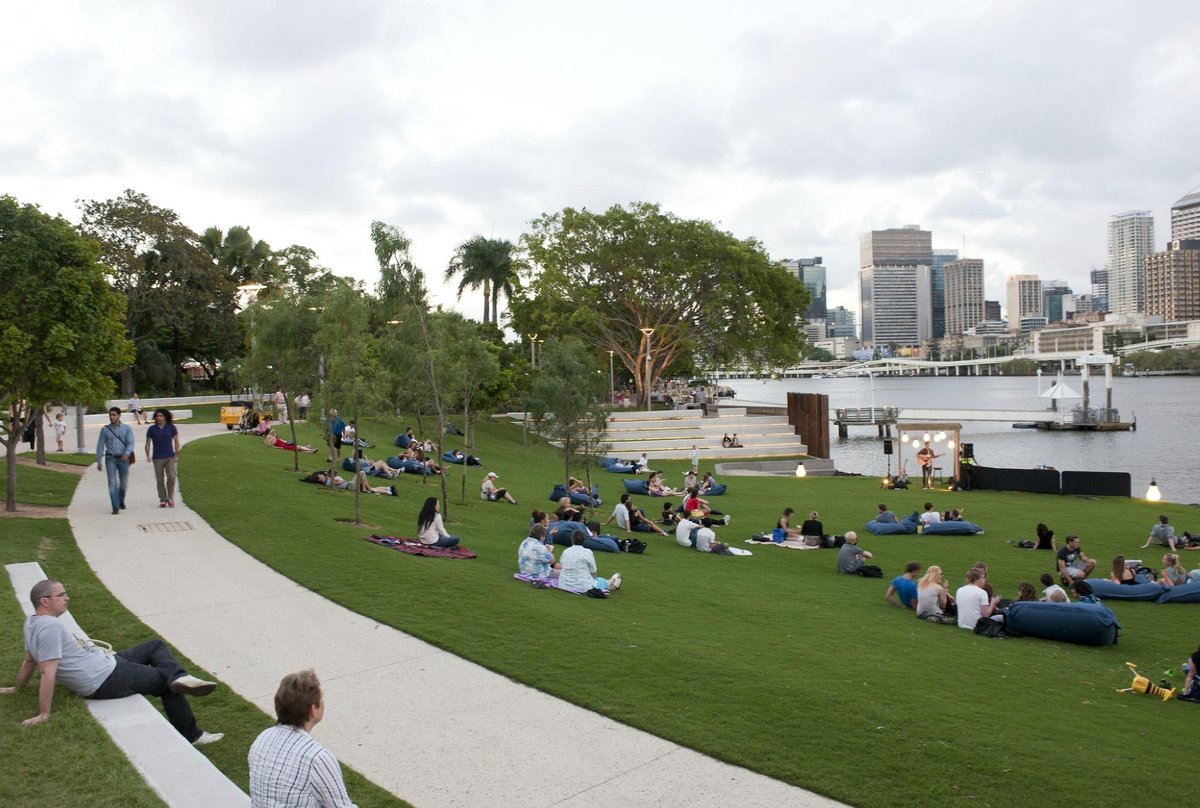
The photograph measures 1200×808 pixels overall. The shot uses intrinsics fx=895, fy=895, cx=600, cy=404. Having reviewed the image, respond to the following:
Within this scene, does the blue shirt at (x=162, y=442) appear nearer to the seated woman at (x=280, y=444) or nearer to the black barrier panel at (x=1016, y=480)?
the seated woman at (x=280, y=444)

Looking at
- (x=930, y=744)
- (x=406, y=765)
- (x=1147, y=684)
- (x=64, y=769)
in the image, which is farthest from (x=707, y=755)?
(x=1147, y=684)

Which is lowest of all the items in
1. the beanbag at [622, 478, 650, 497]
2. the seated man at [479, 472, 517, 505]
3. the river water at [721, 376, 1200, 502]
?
the river water at [721, 376, 1200, 502]

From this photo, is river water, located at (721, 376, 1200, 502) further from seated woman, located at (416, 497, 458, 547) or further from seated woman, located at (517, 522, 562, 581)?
seated woman, located at (517, 522, 562, 581)

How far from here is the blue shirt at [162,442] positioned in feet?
55.7

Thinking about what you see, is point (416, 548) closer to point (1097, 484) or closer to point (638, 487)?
point (638, 487)

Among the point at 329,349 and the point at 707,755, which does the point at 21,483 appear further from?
the point at 707,755

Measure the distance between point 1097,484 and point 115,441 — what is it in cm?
3084

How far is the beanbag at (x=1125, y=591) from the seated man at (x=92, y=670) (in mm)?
14583

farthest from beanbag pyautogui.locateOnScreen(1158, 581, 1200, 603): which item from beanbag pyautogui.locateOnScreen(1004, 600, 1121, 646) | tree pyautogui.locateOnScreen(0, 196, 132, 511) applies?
tree pyautogui.locateOnScreen(0, 196, 132, 511)

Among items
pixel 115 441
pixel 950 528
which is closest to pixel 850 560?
pixel 950 528

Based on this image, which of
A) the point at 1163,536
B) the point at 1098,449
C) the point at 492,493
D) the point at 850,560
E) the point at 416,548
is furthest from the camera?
the point at 1098,449

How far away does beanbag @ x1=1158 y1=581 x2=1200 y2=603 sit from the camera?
597 inches

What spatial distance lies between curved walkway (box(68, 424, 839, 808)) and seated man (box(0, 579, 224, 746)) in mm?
880

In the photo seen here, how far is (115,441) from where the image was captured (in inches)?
648
